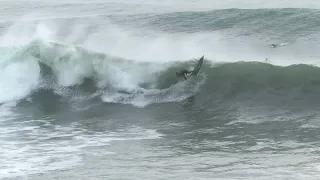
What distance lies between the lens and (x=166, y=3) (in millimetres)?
36594

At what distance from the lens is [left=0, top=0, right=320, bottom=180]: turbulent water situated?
348 inches

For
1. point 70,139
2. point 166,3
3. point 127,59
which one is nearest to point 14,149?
point 70,139

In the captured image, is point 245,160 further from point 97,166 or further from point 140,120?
point 140,120

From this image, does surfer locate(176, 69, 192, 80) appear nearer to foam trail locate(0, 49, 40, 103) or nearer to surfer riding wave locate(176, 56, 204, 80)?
surfer riding wave locate(176, 56, 204, 80)

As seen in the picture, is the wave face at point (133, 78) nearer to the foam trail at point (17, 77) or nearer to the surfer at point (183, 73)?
the foam trail at point (17, 77)

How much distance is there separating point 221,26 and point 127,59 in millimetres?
10228

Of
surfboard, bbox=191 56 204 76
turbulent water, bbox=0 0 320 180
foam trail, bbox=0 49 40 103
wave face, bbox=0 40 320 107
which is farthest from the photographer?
foam trail, bbox=0 49 40 103

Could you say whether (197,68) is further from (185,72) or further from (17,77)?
(17,77)

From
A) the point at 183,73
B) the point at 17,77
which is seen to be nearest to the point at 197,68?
the point at 183,73

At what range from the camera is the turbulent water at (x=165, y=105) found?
884cm

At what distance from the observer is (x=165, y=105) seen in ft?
45.1

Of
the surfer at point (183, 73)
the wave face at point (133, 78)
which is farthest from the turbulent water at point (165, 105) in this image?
the surfer at point (183, 73)

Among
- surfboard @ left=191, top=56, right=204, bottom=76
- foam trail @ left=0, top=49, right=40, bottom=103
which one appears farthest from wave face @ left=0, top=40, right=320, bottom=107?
surfboard @ left=191, top=56, right=204, bottom=76

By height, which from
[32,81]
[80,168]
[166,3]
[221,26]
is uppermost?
[166,3]
